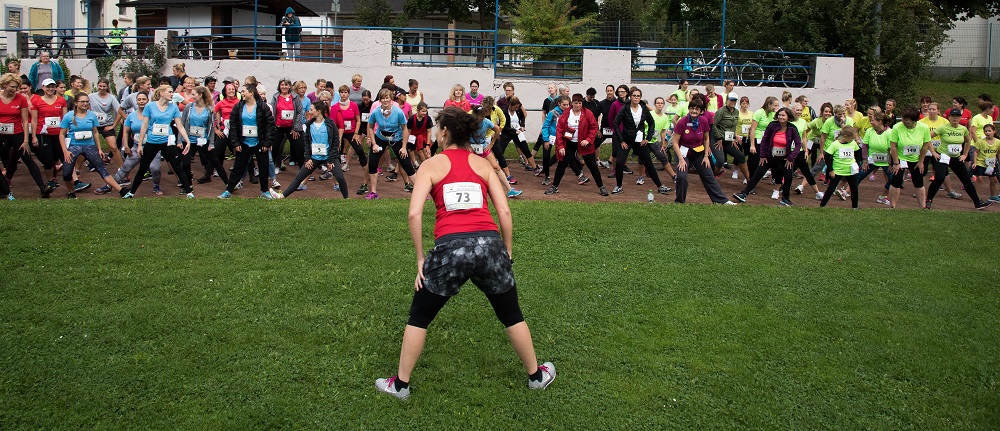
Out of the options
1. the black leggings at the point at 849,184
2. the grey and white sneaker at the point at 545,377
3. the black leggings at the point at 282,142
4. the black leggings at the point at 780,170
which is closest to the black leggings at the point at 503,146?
the black leggings at the point at 282,142

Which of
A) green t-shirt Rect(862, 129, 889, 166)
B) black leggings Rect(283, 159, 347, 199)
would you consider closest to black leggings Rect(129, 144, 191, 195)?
black leggings Rect(283, 159, 347, 199)

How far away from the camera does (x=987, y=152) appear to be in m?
14.7

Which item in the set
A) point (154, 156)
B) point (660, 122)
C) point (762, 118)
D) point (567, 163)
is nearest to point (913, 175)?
point (762, 118)

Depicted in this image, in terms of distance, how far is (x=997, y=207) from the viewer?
14.5 m

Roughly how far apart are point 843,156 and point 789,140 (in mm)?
1032

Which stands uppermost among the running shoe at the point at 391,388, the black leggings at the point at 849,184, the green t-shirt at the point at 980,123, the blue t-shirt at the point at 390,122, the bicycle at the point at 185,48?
the bicycle at the point at 185,48

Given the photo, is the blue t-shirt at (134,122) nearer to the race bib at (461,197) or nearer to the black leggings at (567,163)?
the black leggings at (567,163)

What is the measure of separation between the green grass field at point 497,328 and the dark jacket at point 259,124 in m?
2.66

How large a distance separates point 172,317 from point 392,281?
1933 millimetres

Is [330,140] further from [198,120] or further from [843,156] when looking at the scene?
[843,156]

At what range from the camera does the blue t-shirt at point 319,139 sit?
12.4m

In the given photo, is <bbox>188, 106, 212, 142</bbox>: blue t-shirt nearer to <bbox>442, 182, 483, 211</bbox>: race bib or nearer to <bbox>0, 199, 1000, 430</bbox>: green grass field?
<bbox>0, 199, 1000, 430</bbox>: green grass field

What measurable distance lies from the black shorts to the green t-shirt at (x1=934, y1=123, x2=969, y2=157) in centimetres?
1135

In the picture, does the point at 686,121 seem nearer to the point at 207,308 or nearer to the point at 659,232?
the point at 659,232
